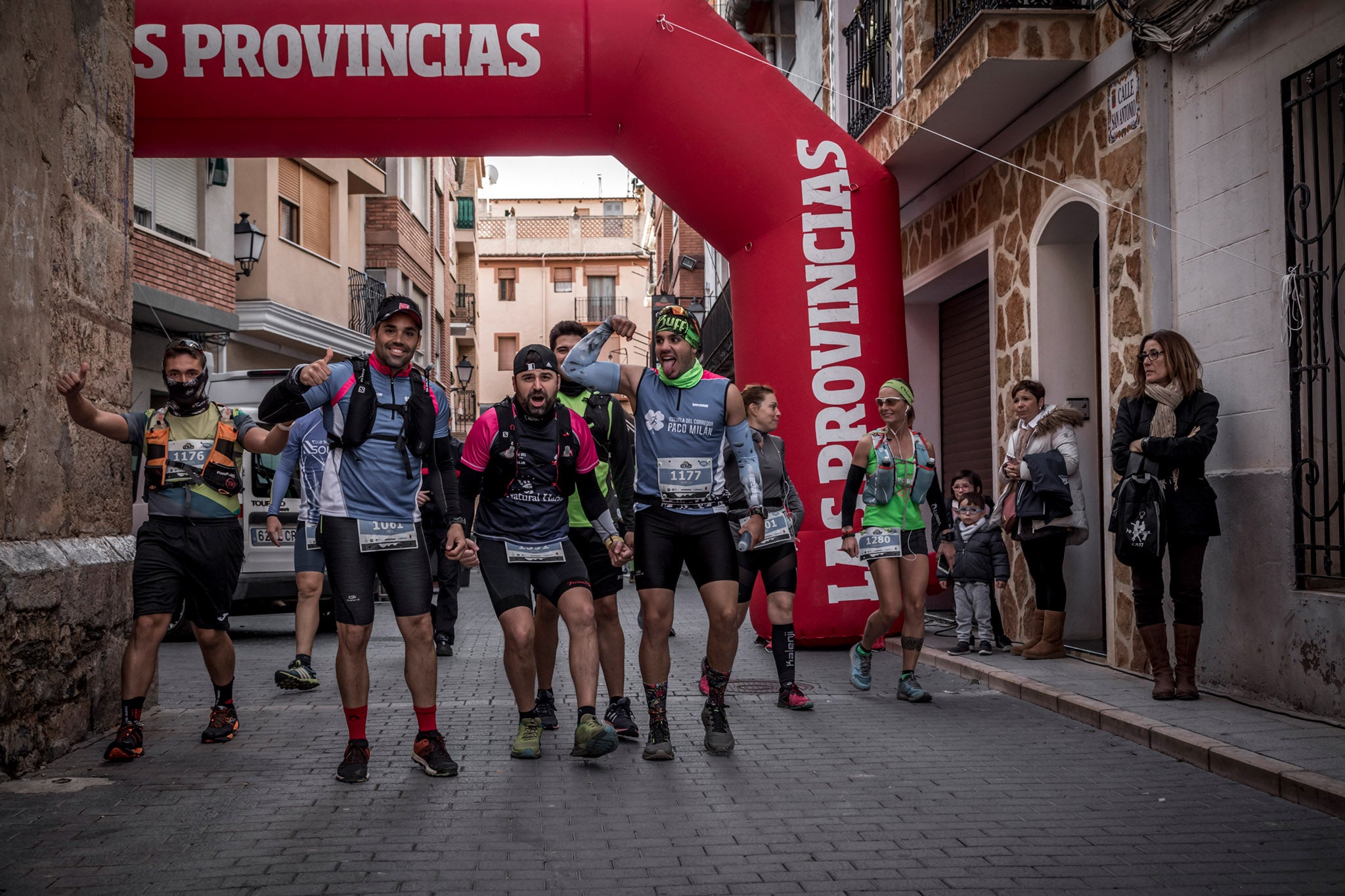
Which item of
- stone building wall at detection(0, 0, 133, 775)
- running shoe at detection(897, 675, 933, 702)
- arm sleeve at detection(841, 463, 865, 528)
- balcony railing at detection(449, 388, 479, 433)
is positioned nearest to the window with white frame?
stone building wall at detection(0, 0, 133, 775)

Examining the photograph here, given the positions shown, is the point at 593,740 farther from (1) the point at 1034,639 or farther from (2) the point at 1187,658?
(1) the point at 1034,639

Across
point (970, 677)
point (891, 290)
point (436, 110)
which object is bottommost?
point (970, 677)

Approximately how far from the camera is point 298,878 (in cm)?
413

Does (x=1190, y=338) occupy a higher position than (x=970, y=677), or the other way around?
(x=1190, y=338)

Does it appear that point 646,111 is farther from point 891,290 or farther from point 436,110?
point 891,290

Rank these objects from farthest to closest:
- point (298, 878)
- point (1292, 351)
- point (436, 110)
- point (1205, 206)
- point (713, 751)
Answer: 1. point (436, 110)
2. point (1205, 206)
3. point (1292, 351)
4. point (713, 751)
5. point (298, 878)

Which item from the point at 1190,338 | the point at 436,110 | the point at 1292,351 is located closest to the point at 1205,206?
the point at 1190,338

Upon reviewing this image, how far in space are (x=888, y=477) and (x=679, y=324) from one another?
A: 92.6 inches

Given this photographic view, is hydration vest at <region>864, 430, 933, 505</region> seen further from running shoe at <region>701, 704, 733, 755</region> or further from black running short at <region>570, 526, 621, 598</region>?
running shoe at <region>701, 704, 733, 755</region>

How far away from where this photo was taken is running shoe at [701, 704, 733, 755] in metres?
6.22

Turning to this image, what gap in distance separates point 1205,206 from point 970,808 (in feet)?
15.0

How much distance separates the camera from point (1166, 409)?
743 centimetres

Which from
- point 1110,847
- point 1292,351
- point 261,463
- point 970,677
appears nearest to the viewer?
point 1110,847

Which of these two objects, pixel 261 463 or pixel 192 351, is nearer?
pixel 192 351
